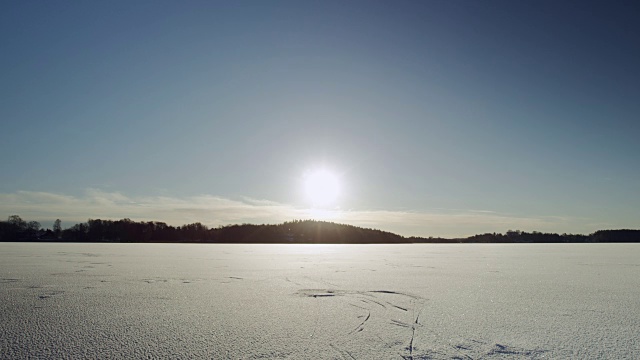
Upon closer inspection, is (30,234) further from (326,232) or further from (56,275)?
(56,275)

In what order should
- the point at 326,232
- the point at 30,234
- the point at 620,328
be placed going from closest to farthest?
1. the point at 620,328
2. the point at 30,234
3. the point at 326,232

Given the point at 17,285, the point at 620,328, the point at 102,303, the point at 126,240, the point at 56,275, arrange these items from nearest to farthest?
the point at 620,328 < the point at 102,303 < the point at 17,285 < the point at 56,275 < the point at 126,240

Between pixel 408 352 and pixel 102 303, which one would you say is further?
pixel 102 303

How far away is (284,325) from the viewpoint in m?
4.09

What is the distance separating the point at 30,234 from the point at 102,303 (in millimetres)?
74542

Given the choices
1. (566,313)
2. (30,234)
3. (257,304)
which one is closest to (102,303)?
(257,304)

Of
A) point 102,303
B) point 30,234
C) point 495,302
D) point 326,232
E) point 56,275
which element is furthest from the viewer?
point 326,232

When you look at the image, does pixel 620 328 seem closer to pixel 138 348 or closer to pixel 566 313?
pixel 566 313

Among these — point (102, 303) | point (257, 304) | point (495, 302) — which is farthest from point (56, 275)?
point (495, 302)

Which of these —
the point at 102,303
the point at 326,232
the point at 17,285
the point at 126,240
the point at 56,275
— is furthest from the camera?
the point at 326,232

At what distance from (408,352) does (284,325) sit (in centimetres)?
149

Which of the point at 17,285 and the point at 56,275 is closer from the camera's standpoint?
the point at 17,285

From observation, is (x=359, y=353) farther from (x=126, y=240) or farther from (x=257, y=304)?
(x=126, y=240)

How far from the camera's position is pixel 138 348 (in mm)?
3193
